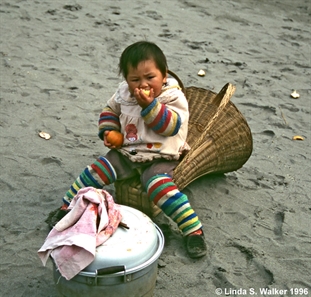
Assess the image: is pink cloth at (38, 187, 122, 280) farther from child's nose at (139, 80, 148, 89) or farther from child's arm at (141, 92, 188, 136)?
child's nose at (139, 80, 148, 89)

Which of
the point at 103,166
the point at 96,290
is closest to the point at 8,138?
the point at 103,166

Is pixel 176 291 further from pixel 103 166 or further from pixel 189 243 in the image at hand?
pixel 103 166

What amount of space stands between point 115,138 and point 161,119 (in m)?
0.38

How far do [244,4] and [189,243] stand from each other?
20.9 feet

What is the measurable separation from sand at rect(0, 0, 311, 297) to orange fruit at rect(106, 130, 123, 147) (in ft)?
1.99

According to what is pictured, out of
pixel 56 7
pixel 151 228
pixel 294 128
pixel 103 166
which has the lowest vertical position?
pixel 56 7

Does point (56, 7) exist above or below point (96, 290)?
below

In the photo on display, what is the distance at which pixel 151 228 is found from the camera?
277cm

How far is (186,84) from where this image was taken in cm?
590

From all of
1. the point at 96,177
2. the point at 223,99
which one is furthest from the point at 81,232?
the point at 223,99

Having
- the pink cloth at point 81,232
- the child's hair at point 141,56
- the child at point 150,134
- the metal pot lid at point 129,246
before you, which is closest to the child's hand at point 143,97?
the child at point 150,134

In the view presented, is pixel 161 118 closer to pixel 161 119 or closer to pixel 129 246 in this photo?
pixel 161 119

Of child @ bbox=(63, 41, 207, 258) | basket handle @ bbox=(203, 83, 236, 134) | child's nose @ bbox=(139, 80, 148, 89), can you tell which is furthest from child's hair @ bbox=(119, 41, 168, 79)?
basket handle @ bbox=(203, 83, 236, 134)

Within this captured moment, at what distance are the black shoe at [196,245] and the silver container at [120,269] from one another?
588 mm
